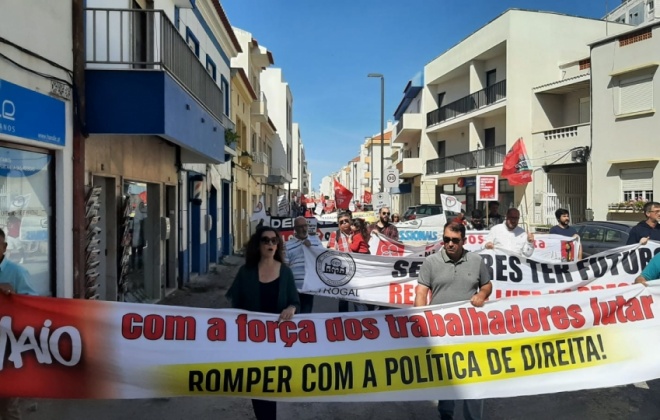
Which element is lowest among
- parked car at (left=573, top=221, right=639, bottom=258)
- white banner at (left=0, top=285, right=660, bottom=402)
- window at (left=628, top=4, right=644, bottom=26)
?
white banner at (left=0, top=285, right=660, bottom=402)

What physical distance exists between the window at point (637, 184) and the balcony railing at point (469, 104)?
27.8 ft

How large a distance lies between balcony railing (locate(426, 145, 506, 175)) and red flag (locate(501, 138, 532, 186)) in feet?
18.1

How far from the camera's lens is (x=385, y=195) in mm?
22422

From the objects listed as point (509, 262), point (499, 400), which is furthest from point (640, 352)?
point (509, 262)

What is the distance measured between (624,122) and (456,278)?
19.1 meters

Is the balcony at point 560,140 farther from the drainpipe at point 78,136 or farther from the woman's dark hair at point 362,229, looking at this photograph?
the drainpipe at point 78,136

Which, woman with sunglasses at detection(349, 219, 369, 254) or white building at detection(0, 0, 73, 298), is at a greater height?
white building at detection(0, 0, 73, 298)

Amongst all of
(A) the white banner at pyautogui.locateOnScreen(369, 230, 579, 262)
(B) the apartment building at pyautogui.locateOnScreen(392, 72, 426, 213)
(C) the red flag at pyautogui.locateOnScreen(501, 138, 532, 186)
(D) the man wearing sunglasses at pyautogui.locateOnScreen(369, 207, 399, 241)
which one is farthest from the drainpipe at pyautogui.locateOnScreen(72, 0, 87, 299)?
(B) the apartment building at pyautogui.locateOnScreen(392, 72, 426, 213)

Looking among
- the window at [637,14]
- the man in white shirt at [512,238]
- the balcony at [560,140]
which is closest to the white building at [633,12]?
the window at [637,14]

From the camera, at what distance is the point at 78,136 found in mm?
6266

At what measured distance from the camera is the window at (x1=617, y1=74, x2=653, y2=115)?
18.9 metres

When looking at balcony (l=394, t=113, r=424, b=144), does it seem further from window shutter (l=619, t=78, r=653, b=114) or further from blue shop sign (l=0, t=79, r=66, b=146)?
blue shop sign (l=0, t=79, r=66, b=146)

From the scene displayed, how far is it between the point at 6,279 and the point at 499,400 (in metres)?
4.38

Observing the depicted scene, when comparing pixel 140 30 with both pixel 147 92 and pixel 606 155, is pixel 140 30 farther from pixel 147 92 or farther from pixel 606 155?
pixel 606 155
